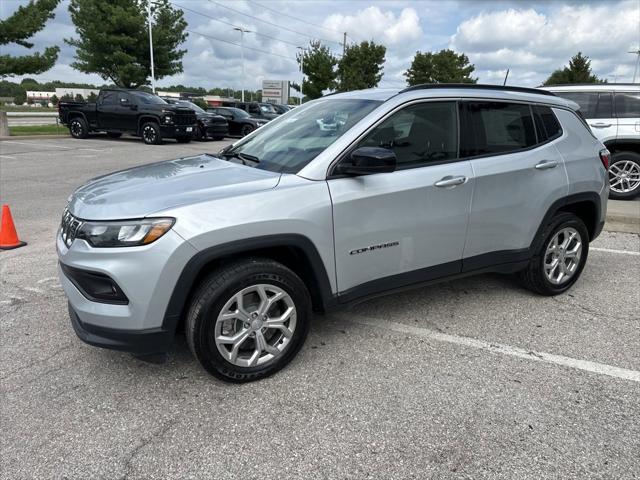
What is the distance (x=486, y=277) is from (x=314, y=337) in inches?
85.1

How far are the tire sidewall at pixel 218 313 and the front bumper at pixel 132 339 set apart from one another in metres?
0.18

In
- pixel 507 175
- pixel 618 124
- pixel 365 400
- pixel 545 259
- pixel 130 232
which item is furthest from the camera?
pixel 618 124

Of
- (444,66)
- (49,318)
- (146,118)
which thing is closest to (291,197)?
(49,318)

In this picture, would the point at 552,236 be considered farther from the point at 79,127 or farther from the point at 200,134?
the point at 79,127

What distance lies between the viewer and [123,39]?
87.1ft

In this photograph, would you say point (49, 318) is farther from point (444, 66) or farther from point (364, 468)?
point (444, 66)

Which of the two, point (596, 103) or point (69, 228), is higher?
point (596, 103)

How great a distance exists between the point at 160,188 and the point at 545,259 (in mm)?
3175

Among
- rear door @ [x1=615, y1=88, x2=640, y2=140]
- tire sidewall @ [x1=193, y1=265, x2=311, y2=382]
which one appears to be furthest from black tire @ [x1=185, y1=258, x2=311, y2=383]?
rear door @ [x1=615, y1=88, x2=640, y2=140]

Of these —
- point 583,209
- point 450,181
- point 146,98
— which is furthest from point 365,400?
point 146,98

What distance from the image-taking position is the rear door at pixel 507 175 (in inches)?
143

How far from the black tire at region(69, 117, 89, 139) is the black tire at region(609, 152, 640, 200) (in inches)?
723

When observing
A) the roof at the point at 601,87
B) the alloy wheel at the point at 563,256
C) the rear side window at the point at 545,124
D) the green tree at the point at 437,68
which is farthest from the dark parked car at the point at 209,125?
the green tree at the point at 437,68

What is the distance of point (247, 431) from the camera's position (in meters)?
2.55
